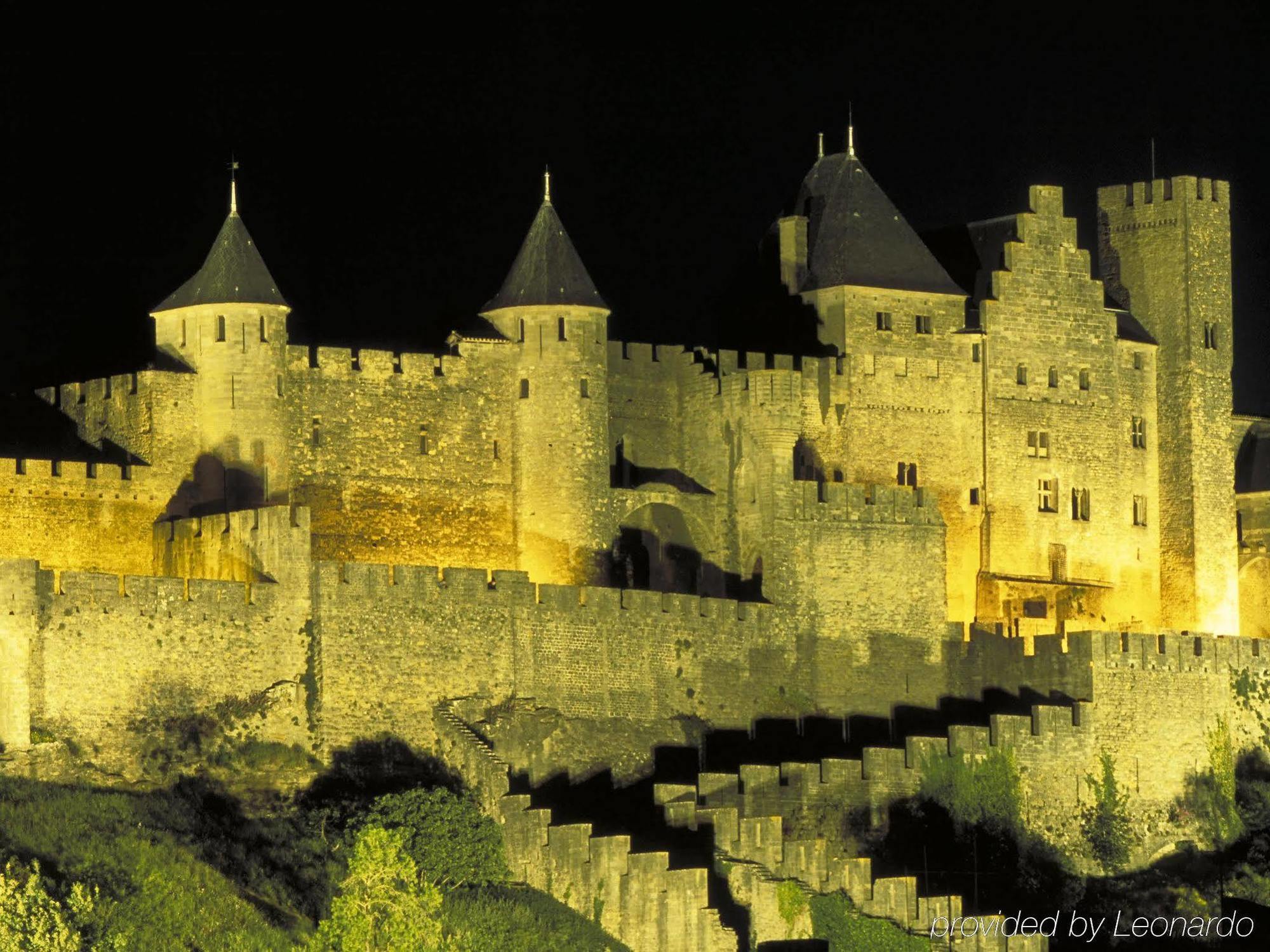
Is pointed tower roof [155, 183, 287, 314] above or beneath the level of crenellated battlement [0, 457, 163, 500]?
above

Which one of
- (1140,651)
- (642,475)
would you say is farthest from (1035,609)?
(1140,651)

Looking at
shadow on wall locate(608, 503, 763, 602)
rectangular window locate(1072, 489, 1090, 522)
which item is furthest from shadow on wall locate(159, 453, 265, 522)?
rectangular window locate(1072, 489, 1090, 522)

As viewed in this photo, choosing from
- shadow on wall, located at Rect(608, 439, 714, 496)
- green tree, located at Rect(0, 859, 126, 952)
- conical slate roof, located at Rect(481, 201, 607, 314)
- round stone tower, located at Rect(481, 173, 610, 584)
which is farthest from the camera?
shadow on wall, located at Rect(608, 439, 714, 496)

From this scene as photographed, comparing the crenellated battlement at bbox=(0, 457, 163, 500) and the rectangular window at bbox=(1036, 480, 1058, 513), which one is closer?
the crenellated battlement at bbox=(0, 457, 163, 500)

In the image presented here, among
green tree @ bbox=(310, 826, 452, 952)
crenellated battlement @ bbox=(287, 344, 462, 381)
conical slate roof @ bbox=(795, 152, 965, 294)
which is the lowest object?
green tree @ bbox=(310, 826, 452, 952)

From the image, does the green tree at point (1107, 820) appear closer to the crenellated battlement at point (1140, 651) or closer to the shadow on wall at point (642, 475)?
the crenellated battlement at point (1140, 651)

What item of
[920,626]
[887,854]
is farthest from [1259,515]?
[887,854]

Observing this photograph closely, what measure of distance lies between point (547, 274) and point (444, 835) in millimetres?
15882

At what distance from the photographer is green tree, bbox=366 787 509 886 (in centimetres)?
7600

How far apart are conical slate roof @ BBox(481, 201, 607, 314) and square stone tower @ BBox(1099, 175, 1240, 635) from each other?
552 inches

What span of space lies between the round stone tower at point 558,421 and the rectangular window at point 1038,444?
→ 391 inches

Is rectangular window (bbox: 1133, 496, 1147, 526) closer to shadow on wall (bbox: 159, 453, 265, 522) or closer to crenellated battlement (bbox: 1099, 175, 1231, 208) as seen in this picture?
crenellated battlement (bbox: 1099, 175, 1231, 208)

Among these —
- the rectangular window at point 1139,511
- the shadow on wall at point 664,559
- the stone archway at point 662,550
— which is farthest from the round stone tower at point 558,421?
the rectangular window at point 1139,511

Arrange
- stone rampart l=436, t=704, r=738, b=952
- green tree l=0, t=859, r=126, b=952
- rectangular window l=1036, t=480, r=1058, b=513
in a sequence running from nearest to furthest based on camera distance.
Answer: green tree l=0, t=859, r=126, b=952
stone rampart l=436, t=704, r=738, b=952
rectangular window l=1036, t=480, r=1058, b=513
